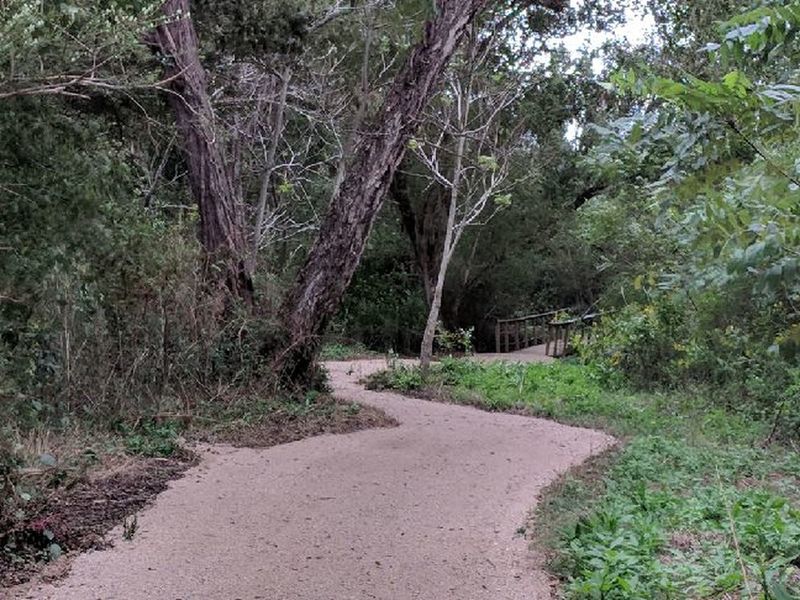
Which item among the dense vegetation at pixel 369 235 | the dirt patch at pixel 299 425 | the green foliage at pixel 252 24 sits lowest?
the dirt patch at pixel 299 425

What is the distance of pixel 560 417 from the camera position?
11406mm

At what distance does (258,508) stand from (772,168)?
4554 mm

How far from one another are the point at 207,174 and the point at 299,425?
146 inches

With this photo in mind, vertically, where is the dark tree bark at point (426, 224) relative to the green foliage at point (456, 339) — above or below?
above

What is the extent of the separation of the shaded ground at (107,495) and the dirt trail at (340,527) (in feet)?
0.55

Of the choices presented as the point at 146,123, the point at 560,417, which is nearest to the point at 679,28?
the point at 560,417

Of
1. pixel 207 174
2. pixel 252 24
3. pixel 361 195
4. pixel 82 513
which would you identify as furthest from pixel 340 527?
pixel 252 24

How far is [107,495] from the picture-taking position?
5762 millimetres

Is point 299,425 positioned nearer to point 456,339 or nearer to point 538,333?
point 456,339

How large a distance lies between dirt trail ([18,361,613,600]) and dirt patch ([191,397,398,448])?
30 cm

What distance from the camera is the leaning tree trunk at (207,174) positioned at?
969 cm

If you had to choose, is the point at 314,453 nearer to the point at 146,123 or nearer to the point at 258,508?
the point at 258,508

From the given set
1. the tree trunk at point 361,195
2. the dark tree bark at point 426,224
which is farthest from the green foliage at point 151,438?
the dark tree bark at point 426,224

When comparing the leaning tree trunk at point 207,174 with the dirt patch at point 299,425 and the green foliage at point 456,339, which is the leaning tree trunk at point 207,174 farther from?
the green foliage at point 456,339
